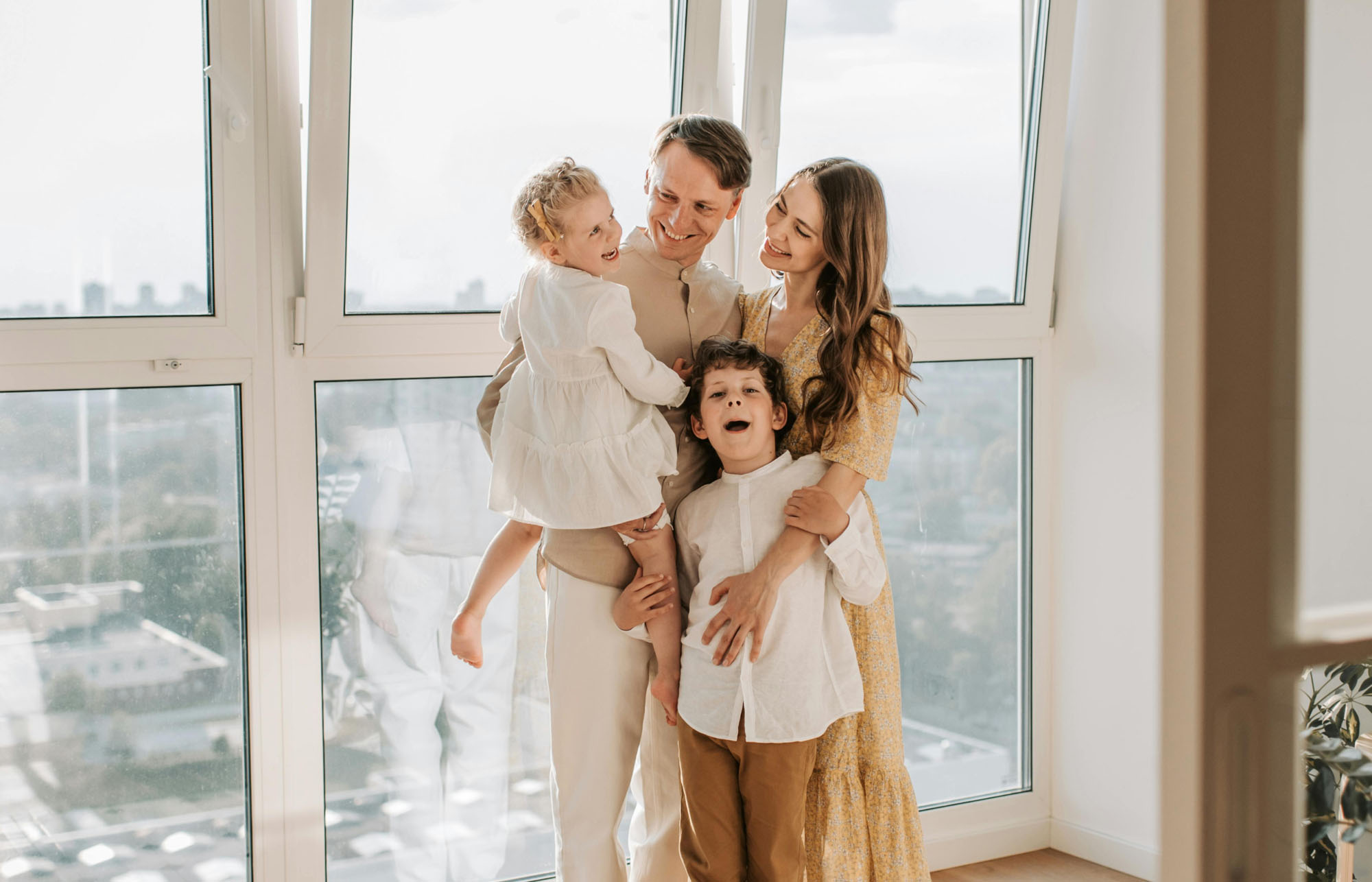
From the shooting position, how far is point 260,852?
82.5 inches

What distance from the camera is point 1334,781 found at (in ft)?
1.75

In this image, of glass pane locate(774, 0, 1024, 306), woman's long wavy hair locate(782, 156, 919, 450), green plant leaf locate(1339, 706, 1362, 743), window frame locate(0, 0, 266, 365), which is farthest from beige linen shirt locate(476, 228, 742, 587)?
green plant leaf locate(1339, 706, 1362, 743)

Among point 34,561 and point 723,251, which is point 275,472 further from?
point 723,251

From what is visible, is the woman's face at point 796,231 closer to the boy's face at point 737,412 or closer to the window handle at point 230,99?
the boy's face at point 737,412

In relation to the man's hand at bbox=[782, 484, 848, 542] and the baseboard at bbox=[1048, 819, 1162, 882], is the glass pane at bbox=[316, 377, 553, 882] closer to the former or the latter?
the man's hand at bbox=[782, 484, 848, 542]

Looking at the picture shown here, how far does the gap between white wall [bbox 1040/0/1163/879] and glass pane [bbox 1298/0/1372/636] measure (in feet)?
7.27

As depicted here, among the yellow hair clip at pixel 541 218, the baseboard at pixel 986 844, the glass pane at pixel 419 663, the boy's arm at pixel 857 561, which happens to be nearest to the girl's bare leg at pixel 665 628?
the boy's arm at pixel 857 561

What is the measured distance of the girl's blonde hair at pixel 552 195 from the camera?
1634 mm

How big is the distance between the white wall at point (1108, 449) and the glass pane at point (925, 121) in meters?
0.19

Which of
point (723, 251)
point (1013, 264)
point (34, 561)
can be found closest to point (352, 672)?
point (34, 561)

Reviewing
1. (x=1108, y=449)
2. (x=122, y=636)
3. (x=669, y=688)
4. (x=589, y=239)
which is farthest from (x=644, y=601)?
(x=1108, y=449)

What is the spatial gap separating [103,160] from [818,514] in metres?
1.38

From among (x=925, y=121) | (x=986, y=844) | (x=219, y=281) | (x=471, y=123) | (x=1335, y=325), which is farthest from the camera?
(x=986, y=844)

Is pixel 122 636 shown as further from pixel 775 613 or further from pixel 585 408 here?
pixel 775 613
